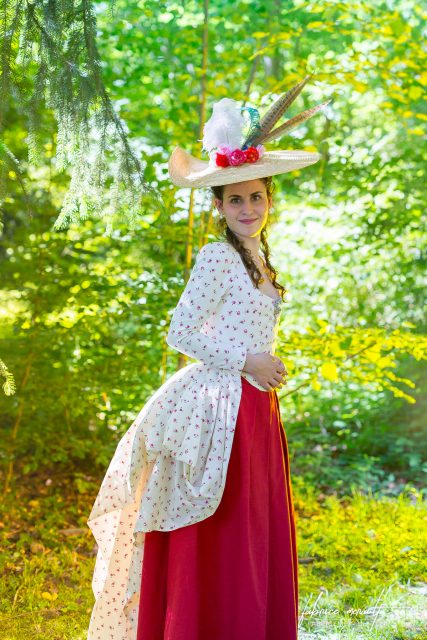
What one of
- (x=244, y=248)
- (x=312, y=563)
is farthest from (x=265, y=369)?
(x=312, y=563)

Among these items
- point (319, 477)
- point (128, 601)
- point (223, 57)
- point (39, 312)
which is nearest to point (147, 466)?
point (128, 601)

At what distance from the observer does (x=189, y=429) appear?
→ 1.99m

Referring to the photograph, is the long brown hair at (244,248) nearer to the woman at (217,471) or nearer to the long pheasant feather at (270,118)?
the woman at (217,471)

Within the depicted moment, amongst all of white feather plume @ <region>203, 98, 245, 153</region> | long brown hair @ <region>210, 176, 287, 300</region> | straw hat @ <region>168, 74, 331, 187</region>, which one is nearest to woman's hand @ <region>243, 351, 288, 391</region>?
long brown hair @ <region>210, 176, 287, 300</region>

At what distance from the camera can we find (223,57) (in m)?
3.75

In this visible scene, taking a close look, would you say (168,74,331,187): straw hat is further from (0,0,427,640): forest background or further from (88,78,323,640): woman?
(0,0,427,640): forest background

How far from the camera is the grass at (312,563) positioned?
2693mm

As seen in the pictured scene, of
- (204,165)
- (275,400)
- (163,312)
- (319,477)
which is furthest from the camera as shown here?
(319,477)

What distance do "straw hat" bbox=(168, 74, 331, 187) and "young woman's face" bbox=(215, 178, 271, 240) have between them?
0.17 feet

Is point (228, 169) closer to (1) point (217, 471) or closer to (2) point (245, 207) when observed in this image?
(2) point (245, 207)

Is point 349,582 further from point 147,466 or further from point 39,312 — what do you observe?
point 39,312

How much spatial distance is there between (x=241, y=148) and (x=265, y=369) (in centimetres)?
64

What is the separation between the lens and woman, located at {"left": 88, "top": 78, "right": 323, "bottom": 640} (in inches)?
77.9

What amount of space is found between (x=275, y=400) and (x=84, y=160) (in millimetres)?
952
